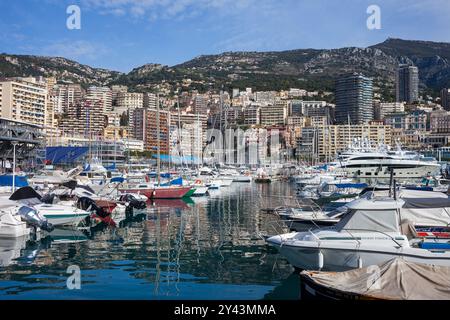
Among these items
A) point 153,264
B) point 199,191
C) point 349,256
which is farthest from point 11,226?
point 199,191

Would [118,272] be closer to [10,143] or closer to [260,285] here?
[260,285]

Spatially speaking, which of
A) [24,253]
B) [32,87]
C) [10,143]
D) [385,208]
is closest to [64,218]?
[24,253]

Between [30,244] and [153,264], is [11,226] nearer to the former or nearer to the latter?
[30,244]

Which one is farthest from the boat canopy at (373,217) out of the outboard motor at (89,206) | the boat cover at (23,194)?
the outboard motor at (89,206)

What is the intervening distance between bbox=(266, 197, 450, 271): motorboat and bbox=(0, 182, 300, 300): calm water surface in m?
1.01

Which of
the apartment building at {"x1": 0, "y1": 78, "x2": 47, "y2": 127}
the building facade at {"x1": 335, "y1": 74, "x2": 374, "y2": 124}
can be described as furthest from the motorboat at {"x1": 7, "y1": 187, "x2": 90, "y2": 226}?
the building facade at {"x1": 335, "y1": 74, "x2": 374, "y2": 124}

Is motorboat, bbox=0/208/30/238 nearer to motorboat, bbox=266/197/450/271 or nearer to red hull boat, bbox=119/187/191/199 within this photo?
motorboat, bbox=266/197/450/271

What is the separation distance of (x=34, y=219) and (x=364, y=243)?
14782mm

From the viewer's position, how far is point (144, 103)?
19362 cm

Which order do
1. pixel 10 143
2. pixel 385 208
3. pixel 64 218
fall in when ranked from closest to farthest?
pixel 385 208, pixel 64 218, pixel 10 143

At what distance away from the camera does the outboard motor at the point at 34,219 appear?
68.0ft

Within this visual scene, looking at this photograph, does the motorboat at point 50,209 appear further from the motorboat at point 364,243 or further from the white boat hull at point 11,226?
the motorboat at point 364,243

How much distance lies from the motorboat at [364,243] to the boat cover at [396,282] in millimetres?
1978

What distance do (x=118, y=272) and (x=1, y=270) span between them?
3.48 m
